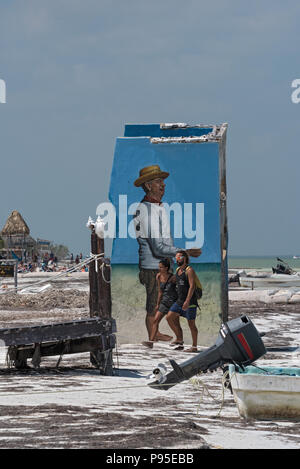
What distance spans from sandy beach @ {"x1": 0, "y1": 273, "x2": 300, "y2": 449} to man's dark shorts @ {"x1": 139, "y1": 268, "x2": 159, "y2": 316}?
3.60 feet

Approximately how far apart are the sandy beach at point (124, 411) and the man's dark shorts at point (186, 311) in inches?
32.1

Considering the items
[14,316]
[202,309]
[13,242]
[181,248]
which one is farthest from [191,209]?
[13,242]

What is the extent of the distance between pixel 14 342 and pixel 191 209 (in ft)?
19.7

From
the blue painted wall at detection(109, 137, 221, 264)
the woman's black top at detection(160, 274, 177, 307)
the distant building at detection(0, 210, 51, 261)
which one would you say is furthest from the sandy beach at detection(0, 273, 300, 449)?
the distant building at detection(0, 210, 51, 261)

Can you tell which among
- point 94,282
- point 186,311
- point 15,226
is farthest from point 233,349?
point 15,226

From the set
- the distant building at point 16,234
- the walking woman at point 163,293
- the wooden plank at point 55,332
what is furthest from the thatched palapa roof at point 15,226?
the wooden plank at point 55,332

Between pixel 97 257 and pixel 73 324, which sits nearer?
pixel 73 324

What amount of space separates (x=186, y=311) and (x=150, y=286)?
1.09 metres

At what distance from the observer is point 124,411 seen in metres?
9.66

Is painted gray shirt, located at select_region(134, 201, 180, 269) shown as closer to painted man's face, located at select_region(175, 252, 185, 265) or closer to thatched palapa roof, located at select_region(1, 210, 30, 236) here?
painted man's face, located at select_region(175, 252, 185, 265)

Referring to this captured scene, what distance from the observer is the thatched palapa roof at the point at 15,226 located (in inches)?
2884

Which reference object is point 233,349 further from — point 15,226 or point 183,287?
point 15,226
